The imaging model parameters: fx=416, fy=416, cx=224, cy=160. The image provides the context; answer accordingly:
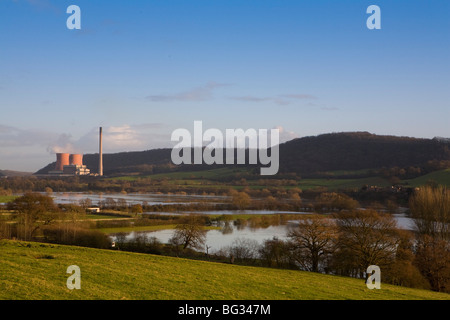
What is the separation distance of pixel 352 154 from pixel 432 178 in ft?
136

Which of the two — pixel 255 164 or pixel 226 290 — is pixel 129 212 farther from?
pixel 255 164

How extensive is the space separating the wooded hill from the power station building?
9.66 m

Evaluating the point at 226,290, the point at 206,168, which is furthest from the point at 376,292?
the point at 206,168

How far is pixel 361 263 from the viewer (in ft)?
83.2

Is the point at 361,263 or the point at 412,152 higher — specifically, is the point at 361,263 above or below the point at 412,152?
below

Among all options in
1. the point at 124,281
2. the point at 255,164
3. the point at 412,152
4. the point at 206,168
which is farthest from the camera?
the point at 206,168

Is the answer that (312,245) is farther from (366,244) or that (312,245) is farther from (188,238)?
(188,238)

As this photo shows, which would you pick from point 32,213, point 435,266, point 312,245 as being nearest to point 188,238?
point 312,245

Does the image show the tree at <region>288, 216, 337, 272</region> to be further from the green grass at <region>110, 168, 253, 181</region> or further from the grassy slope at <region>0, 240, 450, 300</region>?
the green grass at <region>110, 168, 253, 181</region>

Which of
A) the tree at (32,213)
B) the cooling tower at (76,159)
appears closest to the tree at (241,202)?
the tree at (32,213)

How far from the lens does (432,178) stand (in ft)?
236

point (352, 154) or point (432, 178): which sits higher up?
point (352, 154)
